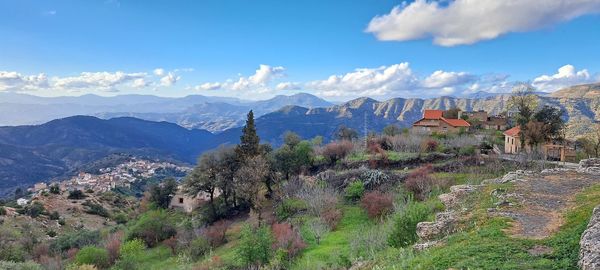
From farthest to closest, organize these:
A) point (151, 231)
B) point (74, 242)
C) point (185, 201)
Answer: point (185, 201) → point (74, 242) → point (151, 231)

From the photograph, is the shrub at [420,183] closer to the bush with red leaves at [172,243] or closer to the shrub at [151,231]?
the bush with red leaves at [172,243]

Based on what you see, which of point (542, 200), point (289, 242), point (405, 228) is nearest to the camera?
point (542, 200)

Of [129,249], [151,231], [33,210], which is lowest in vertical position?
[33,210]

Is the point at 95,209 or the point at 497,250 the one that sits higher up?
the point at 497,250

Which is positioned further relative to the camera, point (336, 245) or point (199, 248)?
point (199, 248)

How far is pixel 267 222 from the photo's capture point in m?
37.9

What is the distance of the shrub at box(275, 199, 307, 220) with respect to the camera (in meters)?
39.2

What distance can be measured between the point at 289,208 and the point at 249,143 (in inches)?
411

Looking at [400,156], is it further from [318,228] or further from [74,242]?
[74,242]

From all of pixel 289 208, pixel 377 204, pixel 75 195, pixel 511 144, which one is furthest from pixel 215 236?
pixel 75 195

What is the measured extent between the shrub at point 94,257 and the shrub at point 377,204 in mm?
21863

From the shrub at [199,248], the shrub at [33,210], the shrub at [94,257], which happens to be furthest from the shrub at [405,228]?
the shrub at [33,210]

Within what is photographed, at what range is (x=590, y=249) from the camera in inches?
336

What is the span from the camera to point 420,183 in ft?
111
